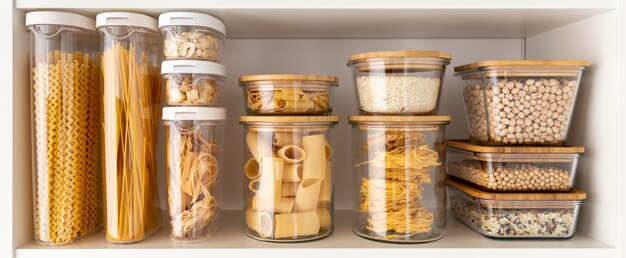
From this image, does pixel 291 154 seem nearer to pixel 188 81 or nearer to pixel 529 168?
pixel 188 81

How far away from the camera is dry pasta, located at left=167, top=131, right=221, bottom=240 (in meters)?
0.82

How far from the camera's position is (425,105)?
837 mm

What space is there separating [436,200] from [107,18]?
63 centimetres

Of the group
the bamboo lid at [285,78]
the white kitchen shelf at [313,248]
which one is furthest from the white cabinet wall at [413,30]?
the bamboo lid at [285,78]

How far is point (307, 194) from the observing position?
32.9 inches

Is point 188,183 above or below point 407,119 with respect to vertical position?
below

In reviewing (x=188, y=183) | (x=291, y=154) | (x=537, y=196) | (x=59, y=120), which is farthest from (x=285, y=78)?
(x=537, y=196)

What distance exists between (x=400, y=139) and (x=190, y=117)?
347 millimetres

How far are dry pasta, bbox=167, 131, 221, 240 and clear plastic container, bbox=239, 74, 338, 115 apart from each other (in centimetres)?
11

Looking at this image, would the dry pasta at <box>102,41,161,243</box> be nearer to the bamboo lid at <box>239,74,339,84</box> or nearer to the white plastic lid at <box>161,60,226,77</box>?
the white plastic lid at <box>161,60,226,77</box>

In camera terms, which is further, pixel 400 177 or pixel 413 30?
pixel 413 30

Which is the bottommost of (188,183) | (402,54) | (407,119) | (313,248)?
(313,248)

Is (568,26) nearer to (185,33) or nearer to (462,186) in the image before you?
(462,186)
